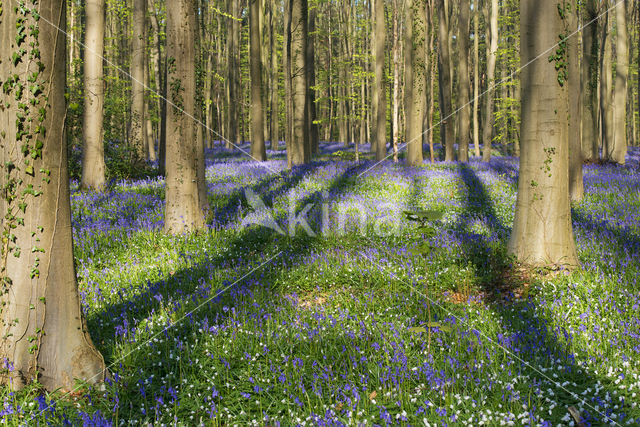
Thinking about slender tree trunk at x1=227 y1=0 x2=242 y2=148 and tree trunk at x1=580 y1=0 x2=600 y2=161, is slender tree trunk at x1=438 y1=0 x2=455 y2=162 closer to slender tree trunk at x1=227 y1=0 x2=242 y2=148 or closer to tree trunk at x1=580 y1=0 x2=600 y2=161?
tree trunk at x1=580 y1=0 x2=600 y2=161

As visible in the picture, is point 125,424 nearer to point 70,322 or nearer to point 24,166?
point 70,322

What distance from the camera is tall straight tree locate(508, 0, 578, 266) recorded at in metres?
5.42

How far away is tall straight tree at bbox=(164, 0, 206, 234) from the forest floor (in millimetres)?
449

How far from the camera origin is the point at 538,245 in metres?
5.58

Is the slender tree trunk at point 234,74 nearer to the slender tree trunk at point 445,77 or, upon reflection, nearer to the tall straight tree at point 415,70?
the slender tree trunk at point 445,77

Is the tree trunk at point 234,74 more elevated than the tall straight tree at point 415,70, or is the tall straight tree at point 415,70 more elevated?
the tree trunk at point 234,74

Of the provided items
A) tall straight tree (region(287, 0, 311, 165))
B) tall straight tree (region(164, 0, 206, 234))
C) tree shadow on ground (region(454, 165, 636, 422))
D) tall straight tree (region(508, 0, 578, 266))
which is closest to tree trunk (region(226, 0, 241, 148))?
tall straight tree (region(287, 0, 311, 165))

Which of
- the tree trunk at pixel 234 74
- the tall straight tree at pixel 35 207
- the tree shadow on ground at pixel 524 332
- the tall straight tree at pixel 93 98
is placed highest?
the tree trunk at pixel 234 74

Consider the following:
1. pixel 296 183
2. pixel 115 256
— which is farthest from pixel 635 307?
pixel 296 183

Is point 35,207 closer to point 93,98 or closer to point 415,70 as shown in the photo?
point 93,98

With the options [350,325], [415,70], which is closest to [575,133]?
[415,70]

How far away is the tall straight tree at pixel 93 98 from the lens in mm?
10141

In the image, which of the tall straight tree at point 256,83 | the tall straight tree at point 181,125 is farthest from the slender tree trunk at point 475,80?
the tall straight tree at point 181,125

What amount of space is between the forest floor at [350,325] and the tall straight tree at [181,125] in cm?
45
